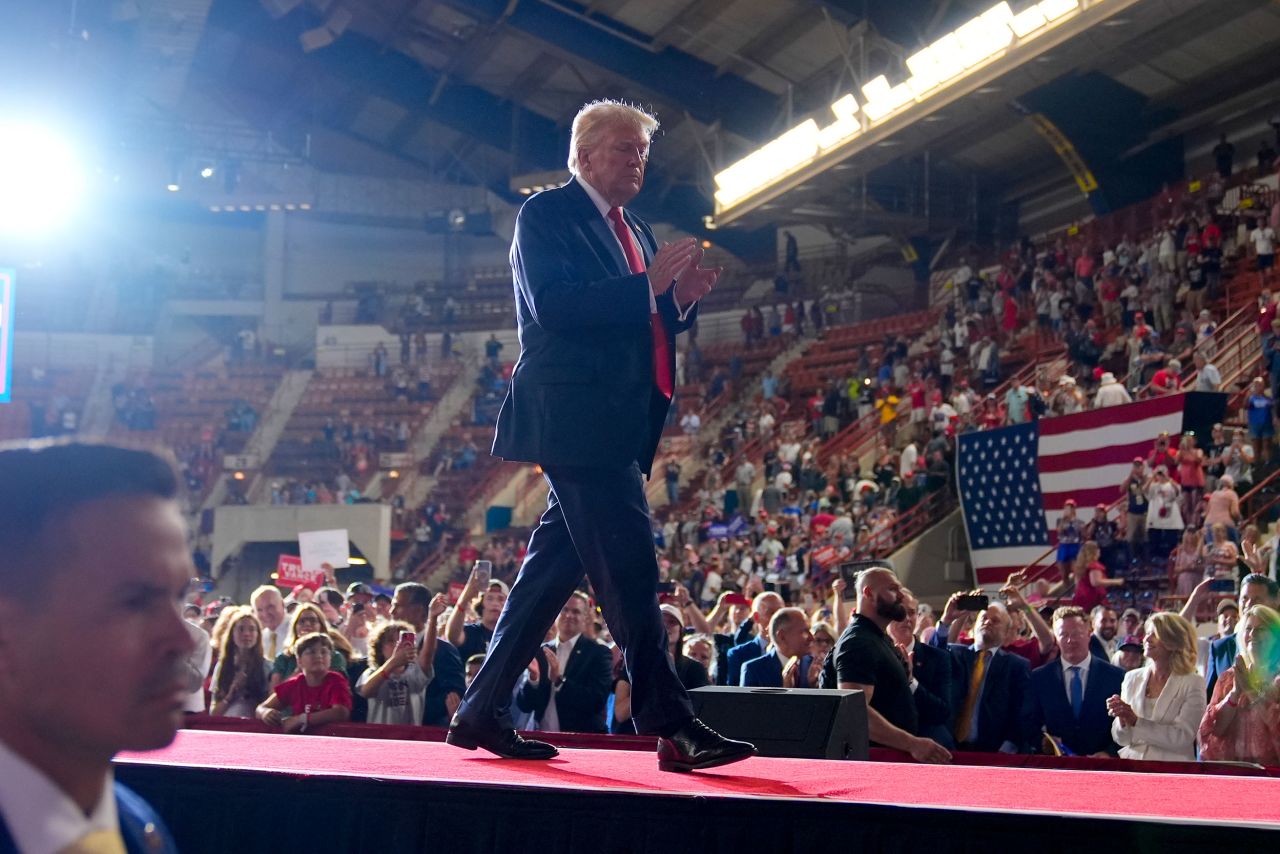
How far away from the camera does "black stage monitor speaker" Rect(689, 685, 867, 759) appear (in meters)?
3.90

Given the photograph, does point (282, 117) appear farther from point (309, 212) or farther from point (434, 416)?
point (434, 416)

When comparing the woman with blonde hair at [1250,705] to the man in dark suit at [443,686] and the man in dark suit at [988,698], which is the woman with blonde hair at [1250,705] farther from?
the man in dark suit at [443,686]

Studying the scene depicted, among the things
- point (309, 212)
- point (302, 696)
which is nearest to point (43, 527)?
point (302, 696)

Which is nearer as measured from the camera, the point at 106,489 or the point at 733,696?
the point at 106,489

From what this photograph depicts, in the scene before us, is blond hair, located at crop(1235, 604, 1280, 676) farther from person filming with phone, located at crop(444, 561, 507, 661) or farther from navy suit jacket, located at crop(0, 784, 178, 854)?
navy suit jacket, located at crop(0, 784, 178, 854)

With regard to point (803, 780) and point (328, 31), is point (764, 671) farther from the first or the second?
point (328, 31)

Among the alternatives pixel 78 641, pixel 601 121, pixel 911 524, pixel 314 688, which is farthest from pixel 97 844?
pixel 911 524

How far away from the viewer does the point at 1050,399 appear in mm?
16875

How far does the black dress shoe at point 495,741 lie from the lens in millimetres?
3115

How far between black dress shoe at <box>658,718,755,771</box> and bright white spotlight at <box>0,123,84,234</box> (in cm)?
2815

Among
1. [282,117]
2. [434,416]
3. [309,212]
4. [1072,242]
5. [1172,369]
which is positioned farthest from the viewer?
[309,212]

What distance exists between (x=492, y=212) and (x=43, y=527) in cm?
3418

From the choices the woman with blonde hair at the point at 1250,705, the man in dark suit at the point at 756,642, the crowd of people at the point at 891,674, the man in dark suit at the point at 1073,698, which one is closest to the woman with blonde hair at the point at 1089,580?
the crowd of people at the point at 891,674

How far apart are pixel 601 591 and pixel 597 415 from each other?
0.38 m
